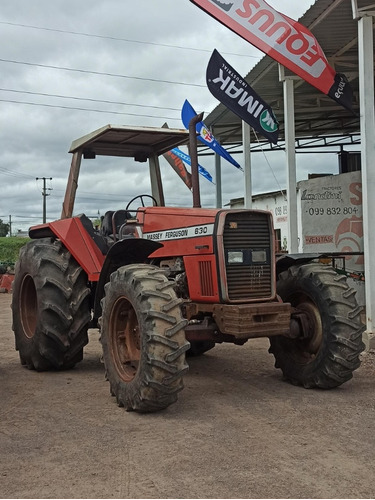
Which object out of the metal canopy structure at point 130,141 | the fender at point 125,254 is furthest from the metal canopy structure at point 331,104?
the fender at point 125,254

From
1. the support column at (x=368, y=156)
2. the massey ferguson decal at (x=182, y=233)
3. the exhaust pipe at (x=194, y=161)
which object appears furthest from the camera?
the support column at (x=368, y=156)

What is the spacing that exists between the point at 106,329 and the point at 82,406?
28.8 inches

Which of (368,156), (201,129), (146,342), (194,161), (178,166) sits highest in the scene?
(201,129)

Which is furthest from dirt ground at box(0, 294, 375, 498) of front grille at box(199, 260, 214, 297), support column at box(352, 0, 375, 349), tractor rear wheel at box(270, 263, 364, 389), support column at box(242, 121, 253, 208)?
support column at box(242, 121, 253, 208)

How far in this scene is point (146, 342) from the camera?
15.9 feet

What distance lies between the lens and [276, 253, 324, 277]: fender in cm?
629

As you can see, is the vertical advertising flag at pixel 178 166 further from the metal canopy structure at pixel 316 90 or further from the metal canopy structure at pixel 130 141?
the metal canopy structure at pixel 130 141

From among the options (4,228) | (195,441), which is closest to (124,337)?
(195,441)

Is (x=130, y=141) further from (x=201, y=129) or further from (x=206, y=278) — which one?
(x=201, y=129)

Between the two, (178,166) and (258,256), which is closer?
(258,256)

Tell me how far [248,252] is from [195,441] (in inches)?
78.5

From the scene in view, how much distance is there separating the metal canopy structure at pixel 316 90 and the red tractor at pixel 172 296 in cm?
448

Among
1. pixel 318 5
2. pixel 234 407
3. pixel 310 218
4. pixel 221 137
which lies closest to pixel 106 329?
pixel 234 407

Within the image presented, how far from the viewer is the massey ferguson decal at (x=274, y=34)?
8305 millimetres
